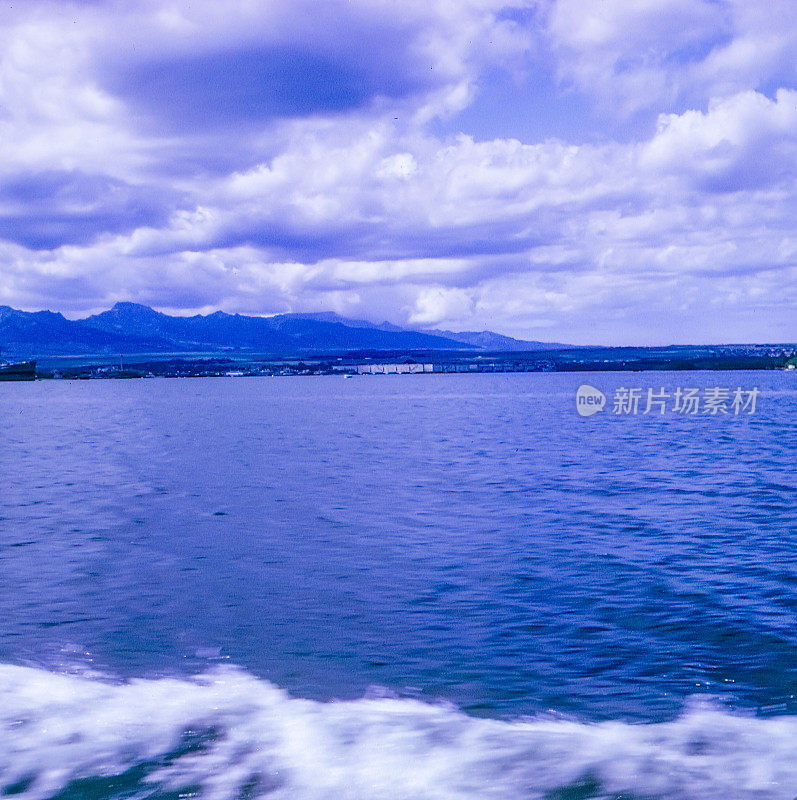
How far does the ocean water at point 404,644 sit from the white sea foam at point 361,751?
0.03 metres

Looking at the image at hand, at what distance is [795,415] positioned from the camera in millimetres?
95750

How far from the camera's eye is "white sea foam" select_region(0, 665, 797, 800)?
10.3 m

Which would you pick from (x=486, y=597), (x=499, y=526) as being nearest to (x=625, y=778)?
(x=486, y=597)

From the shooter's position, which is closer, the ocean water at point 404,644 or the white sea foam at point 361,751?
the white sea foam at point 361,751

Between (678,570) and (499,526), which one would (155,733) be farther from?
(499,526)

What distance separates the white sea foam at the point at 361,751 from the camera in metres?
10.3

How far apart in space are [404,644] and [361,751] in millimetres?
4122

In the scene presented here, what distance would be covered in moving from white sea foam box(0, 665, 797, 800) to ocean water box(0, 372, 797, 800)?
35mm

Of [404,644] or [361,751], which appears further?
[404,644]

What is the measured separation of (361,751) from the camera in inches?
447

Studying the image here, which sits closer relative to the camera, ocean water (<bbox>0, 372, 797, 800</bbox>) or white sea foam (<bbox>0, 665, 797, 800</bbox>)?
white sea foam (<bbox>0, 665, 797, 800</bbox>)

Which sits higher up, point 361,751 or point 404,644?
point 404,644

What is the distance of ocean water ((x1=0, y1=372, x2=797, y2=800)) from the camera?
35.4 feet

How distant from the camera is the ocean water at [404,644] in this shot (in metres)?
10.8
